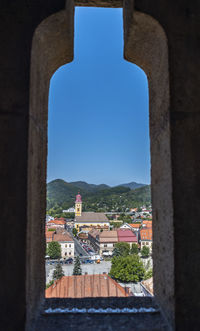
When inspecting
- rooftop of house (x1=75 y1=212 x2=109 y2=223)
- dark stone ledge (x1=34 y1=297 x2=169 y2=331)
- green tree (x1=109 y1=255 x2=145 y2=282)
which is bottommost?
green tree (x1=109 y1=255 x2=145 y2=282)

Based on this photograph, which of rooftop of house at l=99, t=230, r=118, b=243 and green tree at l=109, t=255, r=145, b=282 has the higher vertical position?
rooftop of house at l=99, t=230, r=118, b=243

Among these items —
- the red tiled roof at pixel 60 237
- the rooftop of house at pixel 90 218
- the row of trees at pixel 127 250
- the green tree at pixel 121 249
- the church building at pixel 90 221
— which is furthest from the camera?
the rooftop of house at pixel 90 218

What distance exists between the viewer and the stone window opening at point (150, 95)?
79.5 inches

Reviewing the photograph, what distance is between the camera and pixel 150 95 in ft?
8.34

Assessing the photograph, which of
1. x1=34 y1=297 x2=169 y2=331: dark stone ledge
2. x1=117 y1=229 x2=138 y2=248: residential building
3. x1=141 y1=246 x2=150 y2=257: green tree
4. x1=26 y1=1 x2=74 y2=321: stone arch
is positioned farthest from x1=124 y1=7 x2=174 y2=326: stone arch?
x1=117 y1=229 x2=138 y2=248: residential building

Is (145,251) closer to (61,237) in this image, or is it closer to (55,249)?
(61,237)

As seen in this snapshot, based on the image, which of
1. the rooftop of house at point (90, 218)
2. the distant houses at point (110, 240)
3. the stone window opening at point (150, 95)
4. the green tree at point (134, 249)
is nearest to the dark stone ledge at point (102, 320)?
the stone window opening at point (150, 95)

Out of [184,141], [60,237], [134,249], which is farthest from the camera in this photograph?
[134,249]

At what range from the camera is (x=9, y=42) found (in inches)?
78.7

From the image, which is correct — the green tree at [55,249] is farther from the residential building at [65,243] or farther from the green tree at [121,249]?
the green tree at [121,249]

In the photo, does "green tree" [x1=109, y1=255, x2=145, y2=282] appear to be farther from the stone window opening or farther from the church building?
the church building

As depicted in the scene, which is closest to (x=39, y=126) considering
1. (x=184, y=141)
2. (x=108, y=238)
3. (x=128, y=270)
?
(x=184, y=141)

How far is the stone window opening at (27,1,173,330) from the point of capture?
202cm

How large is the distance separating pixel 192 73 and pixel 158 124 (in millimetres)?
505
